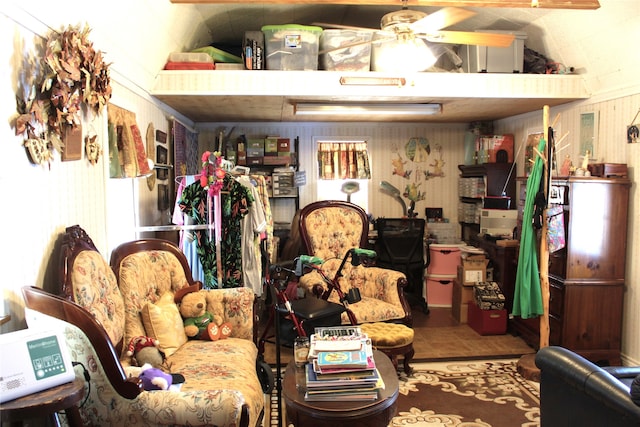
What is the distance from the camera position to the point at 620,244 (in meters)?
3.71

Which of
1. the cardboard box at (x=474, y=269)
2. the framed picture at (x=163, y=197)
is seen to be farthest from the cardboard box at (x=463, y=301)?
the framed picture at (x=163, y=197)

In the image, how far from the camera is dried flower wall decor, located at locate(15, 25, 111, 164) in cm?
196

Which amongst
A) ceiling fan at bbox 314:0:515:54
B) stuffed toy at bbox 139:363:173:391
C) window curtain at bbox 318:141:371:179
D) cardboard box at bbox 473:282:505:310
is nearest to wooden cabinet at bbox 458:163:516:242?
cardboard box at bbox 473:282:505:310

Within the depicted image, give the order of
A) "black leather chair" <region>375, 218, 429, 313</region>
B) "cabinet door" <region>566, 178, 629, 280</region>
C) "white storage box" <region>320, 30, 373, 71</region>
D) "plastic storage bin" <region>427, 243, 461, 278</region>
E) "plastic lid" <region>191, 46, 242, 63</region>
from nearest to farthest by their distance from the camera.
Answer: "cabinet door" <region>566, 178, 629, 280</region> → "white storage box" <region>320, 30, 373, 71</region> → "plastic lid" <region>191, 46, 242, 63</region> → "black leather chair" <region>375, 218, 429, 313</region> → "plastic storage bin" <region>427, 243, 461, 278</region>

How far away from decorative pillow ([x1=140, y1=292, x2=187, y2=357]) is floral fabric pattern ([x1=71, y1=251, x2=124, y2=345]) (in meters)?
0.23

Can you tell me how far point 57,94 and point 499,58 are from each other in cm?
343

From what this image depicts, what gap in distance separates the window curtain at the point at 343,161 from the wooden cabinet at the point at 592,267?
2496 millimetres

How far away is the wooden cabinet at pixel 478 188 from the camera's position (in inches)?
209

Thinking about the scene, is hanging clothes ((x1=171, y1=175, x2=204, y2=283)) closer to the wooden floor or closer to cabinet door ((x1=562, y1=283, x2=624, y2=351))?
the wooden floor

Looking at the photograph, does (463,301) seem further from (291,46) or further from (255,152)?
(291,46)

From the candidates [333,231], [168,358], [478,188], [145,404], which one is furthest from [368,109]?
[145,404]

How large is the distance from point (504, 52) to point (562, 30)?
45 cm

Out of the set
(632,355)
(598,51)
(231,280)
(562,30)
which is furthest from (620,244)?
(231,280)

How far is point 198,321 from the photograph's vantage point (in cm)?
289
